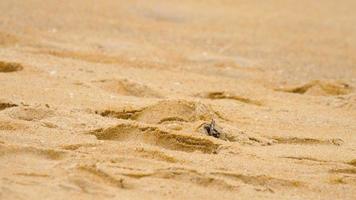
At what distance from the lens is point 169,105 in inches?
157

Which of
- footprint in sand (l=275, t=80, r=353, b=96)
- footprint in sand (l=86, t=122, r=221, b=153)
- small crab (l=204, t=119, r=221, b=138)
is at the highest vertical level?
footprint in sand (l=275, t=80, r=353, b=96)

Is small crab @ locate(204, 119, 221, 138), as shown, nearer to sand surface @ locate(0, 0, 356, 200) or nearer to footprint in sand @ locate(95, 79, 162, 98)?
sand surface @ locate(0, 0, 356, 200)

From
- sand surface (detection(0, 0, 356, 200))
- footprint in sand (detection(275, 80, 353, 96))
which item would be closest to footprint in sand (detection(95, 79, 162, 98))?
sand surface (detection(0, 0, 356, 200))

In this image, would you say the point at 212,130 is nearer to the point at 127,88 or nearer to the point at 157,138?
the point at 157,138

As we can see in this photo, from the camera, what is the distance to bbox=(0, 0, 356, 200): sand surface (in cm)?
291

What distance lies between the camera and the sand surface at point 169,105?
2.91 meters

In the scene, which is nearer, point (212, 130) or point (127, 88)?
point (212, 130)

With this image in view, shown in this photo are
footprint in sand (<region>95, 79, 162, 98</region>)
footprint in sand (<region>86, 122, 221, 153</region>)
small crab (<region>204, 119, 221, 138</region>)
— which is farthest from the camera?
footprint in sand (<region>95, 79, 162, 98</region>)

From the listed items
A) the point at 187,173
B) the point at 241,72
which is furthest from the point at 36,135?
the point at 241,72

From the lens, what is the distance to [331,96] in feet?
17.5

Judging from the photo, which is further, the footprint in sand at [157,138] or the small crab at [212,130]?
the small crab at [212,130]

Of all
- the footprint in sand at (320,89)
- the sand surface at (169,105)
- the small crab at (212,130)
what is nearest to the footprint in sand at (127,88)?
the sand surface at (169,105)

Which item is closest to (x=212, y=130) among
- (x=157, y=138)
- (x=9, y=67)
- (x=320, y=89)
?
(x=157, y=138)

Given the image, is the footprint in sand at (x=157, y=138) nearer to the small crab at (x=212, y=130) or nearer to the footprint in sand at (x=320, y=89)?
the small crab at (x=212, y=130)
